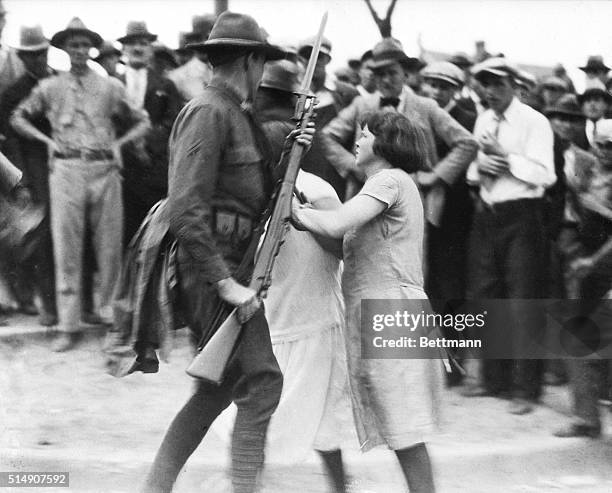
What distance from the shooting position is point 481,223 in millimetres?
4867

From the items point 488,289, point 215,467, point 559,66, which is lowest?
point 215,467

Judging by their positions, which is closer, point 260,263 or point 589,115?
point 260,263

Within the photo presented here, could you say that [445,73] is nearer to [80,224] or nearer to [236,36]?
[236,36]

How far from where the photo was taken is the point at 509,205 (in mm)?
4852

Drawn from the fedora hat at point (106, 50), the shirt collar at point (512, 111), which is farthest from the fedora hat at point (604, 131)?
the fedora hat at point (106, 50)

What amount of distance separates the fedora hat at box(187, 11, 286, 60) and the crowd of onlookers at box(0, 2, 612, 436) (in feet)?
1.64

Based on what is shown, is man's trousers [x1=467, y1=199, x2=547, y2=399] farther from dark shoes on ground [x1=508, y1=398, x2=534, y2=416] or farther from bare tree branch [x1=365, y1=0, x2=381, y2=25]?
bare tree branch [x1=365, y1=0, x2=381, y2=25]

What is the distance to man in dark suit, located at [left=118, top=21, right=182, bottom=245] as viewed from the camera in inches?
182

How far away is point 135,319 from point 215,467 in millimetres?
794

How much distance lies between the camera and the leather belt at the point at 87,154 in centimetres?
472

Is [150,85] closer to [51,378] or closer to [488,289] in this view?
[51,378]

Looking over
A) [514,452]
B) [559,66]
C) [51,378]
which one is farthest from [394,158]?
[51,378]

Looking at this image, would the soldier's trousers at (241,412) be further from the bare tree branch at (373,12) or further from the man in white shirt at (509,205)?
the bare tree branch at (373,12)

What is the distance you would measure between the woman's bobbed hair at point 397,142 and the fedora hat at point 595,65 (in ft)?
2.82
